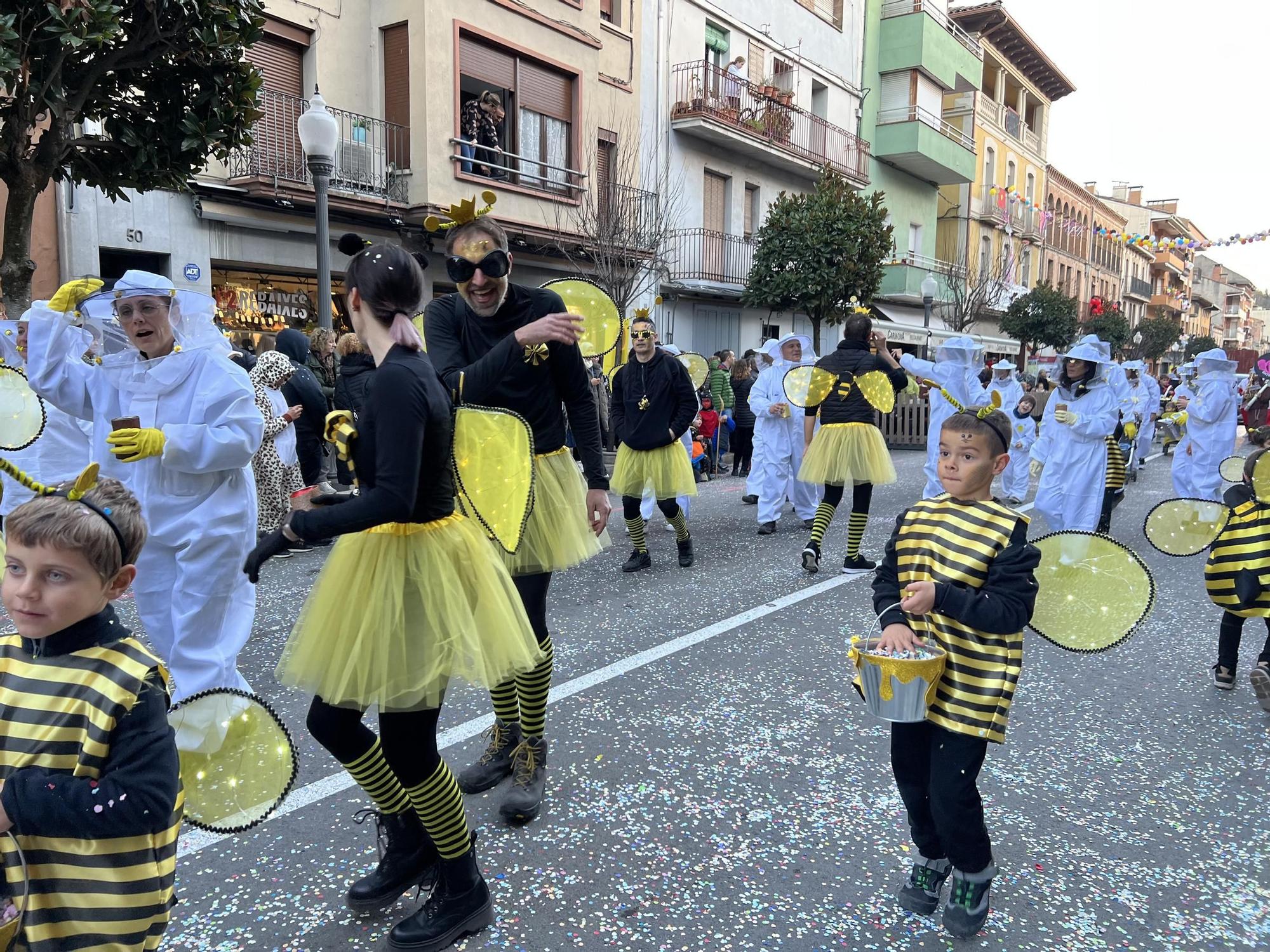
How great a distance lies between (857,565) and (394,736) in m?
5.52

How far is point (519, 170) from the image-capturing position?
16531 mm

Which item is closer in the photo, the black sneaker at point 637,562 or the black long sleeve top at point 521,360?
the black long sleeve top at point 521,360

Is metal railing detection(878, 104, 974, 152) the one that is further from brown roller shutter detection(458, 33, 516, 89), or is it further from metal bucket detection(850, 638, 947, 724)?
metal bucket detection(850, 638, 947, 724)

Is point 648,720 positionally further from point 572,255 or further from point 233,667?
point 572,255

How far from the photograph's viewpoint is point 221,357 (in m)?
3.71

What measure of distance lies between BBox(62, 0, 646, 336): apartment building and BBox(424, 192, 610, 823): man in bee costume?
9.94m

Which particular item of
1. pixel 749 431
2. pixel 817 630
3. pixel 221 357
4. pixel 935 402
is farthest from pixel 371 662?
pixel 749 431

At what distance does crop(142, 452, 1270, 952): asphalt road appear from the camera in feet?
8.55

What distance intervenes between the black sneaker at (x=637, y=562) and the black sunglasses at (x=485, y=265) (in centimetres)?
431

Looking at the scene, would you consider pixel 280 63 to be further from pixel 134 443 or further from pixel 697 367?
pixel 134 443

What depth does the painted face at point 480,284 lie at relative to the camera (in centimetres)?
311

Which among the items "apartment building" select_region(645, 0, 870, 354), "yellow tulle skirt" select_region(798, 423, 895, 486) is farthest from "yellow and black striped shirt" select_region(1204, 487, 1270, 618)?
"apartment building" select_region(645, 0, 870, 354)

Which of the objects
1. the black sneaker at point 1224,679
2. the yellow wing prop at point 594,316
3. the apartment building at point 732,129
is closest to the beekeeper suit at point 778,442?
the black sneaker at point 1224,679

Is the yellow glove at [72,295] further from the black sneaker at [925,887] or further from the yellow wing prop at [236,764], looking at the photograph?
the black sneaker at [925,887]
